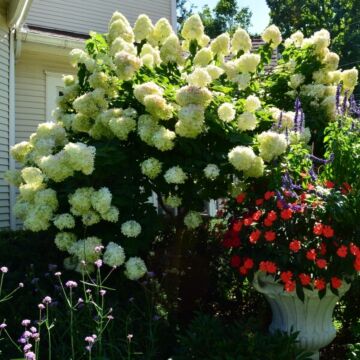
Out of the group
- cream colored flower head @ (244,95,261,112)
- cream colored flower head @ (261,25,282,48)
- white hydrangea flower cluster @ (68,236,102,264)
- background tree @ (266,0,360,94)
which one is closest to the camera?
white hydrangea flower cluster @ (68,236,102,264)

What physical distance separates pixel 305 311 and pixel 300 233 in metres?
0.60

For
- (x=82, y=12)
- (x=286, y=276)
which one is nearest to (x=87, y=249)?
(x=286, y=276)

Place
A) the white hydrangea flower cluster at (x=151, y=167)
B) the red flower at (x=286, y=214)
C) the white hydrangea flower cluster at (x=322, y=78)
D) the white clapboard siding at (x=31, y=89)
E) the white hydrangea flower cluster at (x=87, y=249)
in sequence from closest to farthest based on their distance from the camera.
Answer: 1. the red flower at (x=286, y=214)
2. the white hydrangea flower cluster at (x=87, y=249)
3. the white hydrangea flower cluster at (x=151, y=167)
4. the white hydrangea flower cluster at (x=322, y=78)
5. the white clapboard siding at (x=31, y=89)

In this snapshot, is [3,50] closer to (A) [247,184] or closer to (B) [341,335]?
(A) [247,184]

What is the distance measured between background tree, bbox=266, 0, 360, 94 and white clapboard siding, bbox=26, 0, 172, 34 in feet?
61.4

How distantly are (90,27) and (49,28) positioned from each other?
1.13 metres

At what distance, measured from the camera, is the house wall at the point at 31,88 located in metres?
7.75

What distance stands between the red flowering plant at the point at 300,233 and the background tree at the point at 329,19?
24847 millimetres

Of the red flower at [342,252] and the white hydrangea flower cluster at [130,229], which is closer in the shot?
the red flower at [342,252]

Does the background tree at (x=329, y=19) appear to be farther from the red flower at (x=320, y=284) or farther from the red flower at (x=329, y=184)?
the red flower at (x=320, y=284)

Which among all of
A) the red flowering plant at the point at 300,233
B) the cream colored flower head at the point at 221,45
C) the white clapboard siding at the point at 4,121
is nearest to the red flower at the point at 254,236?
the red flowering plant at the point at 300,233

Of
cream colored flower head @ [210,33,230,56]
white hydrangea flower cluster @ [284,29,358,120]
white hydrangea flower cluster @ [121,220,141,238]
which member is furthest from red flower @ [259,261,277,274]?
cream colored flower head @ [210,33,230,56]

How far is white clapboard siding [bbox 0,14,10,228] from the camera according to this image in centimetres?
626

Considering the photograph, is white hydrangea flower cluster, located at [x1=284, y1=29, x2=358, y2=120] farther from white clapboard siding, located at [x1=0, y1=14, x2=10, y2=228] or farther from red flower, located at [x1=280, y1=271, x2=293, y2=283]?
white clapboard siding, located at [x1=0, y1=14, x2=10, y2=228]
